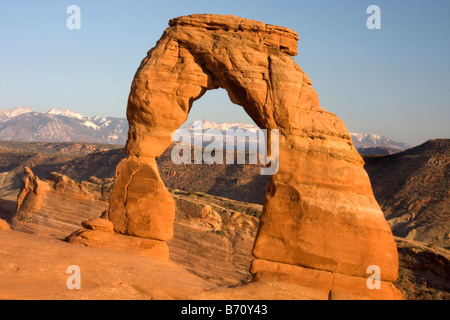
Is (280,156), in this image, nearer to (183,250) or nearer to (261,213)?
(261,213)

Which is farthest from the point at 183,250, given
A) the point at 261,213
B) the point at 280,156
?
the point at 280,156

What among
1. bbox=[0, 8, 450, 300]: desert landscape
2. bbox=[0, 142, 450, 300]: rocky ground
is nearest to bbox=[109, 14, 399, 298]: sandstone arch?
bbox=[0, 8, 450, 300]: desert landscape

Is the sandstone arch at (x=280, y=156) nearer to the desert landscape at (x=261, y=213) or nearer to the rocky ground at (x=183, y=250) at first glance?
the desert landscape at (x=261, y=213)

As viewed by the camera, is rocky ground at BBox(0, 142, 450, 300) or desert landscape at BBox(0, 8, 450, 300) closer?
rocky ground at BBox(0, 142, 450, 300)

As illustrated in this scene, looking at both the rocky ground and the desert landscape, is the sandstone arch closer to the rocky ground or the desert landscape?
the desert landscape

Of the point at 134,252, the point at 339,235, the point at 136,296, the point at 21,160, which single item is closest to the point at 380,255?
the point at 339,235

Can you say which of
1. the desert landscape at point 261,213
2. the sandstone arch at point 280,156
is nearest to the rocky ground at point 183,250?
the desert landscape at point 261,213

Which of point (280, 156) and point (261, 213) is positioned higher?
point (280, 156)

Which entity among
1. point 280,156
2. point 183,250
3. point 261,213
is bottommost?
point 183,250
